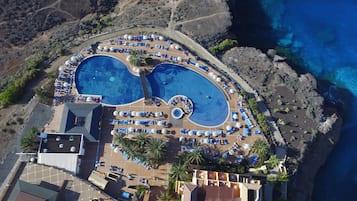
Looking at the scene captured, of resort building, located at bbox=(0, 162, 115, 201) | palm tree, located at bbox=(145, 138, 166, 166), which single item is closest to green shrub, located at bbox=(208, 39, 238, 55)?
palm tree, located at bbox=(145, 138, 166, 166)

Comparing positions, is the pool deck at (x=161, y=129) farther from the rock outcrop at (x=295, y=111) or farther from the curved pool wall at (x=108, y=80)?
the rock outcrop at (x=295, y=111)

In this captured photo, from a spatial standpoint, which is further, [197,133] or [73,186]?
[197,133]

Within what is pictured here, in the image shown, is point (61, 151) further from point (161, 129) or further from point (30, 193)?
point (161, 129)

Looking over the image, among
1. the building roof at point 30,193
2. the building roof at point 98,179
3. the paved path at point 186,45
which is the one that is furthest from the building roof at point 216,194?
the building roof at point 30,193

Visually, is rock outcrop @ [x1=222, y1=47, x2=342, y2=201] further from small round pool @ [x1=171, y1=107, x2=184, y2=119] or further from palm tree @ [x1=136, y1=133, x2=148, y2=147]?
palm tree @ [x1=136, y1=133, x2=148, y2=147]

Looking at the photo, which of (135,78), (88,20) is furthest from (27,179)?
(88,20)

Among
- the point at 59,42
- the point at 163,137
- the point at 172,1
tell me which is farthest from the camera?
the point at 172,1

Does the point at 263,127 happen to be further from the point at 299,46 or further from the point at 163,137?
the point at 299,46

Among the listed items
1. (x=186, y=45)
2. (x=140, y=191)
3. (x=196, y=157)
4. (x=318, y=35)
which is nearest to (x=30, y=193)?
(x=140, y=191)
